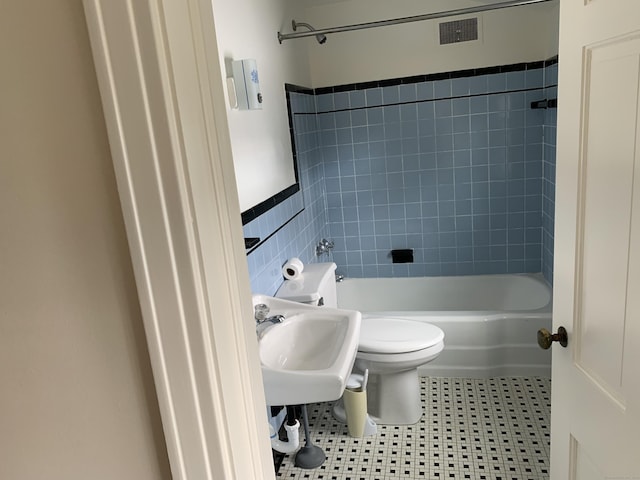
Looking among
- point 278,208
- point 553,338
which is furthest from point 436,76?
point 553,338

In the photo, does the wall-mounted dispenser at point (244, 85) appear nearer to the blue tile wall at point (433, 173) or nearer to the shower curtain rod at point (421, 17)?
the shower curtain rod at point (421, 17)

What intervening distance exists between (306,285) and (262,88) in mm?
985

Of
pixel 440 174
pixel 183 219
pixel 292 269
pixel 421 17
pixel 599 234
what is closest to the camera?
pixel 183 219

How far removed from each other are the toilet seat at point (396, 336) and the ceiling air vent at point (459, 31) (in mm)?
1829

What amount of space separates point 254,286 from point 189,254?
60.2 inches

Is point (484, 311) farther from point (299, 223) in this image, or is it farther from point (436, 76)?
point (436, 76)

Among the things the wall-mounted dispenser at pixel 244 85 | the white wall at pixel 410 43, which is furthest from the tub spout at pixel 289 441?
the white wall at pixel 410 43

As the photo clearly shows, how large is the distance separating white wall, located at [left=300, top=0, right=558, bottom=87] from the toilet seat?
1.68m

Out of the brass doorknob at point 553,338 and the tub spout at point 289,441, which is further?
the tub spout at point 289,441

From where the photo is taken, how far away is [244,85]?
1.98 meters

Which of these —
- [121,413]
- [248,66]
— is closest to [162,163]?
[121,413]

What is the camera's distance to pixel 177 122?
554 mm

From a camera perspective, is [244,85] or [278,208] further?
[278,208]

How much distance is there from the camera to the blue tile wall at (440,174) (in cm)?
316
